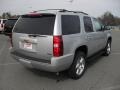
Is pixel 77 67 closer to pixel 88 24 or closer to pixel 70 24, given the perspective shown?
pixel 70 24

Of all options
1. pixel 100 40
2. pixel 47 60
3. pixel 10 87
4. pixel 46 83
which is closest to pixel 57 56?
pixel 47 60

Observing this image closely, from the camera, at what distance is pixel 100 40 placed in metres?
6.82

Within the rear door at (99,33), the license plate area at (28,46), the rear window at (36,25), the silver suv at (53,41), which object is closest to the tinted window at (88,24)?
the silver suv at (53,41)

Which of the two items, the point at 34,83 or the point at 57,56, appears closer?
the point at 57,56

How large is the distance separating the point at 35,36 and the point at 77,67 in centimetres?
161

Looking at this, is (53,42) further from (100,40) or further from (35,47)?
(100,40)

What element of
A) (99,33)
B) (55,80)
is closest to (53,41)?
(55,80)

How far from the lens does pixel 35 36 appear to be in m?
4.50

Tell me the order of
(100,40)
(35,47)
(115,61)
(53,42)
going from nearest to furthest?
(53,42)
(35,47)
(100,40)
(115,61)

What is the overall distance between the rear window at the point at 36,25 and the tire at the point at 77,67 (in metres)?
1.25

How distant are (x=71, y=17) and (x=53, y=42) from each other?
3.73 ft

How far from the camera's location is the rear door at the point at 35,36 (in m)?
4.33

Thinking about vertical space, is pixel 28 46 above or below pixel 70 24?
below

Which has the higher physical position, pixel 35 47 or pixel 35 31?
pixel 35 31
